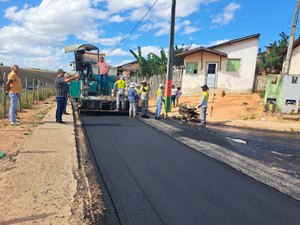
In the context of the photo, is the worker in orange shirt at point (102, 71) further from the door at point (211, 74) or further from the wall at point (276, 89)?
the door at point (211, 74)

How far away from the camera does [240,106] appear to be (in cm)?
1664

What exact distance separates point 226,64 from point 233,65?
52cm

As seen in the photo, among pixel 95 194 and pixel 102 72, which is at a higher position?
pixel 102 72

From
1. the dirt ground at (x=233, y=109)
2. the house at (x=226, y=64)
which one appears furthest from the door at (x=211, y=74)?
the dirt ground at (x=233, y=109)

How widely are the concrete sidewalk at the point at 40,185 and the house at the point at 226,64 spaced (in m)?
16.9

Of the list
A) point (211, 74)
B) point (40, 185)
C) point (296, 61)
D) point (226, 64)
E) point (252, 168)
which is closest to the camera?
point (40, 185)

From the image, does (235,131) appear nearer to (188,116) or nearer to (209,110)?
(188,116)

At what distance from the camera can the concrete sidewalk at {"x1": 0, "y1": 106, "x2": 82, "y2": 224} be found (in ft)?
10.0

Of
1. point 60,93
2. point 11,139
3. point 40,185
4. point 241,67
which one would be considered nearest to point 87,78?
point 60,93

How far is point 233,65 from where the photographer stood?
2095cm

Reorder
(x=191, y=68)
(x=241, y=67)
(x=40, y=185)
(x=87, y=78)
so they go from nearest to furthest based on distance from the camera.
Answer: (x=40, y=185) → (x=87, y=78) → (x=241, y=67) → (x=191, y=68)

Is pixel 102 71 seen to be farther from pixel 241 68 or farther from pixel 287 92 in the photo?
pixel 241 68

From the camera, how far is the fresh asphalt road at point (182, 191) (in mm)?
3484

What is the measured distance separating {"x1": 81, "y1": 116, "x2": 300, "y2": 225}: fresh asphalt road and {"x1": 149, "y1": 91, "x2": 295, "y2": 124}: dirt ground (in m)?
7.76
